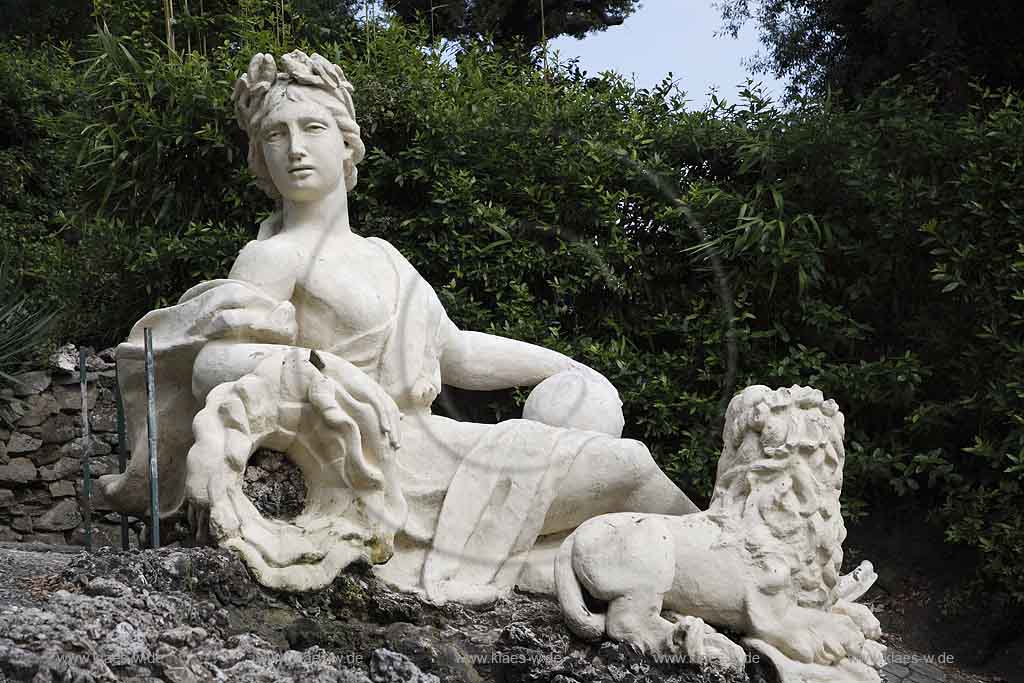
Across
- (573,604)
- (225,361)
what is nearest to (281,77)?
(225,361)

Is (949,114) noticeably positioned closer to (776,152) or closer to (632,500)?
(776,152)

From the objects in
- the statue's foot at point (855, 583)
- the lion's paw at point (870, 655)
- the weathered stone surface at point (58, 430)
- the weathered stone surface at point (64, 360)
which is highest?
the weathered stone surface at point (64, 360)

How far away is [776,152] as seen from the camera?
24.6ft

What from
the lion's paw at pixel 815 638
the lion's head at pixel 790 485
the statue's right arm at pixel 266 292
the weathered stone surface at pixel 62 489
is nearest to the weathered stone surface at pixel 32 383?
the weathered stone surface at pixel 62 489

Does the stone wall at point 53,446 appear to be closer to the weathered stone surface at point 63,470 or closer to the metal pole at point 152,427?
the weathered stone surface at point 63,470

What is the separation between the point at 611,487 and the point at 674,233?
2.83 m

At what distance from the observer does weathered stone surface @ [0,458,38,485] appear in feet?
25.8

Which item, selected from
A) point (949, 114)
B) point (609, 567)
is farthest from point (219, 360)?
point (949, 114)

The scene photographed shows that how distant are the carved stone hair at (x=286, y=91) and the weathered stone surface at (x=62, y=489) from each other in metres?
3.22

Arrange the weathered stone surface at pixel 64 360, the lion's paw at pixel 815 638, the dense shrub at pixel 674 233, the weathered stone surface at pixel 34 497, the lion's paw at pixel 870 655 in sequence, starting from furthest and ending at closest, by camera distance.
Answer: the weathered stone surface at pixel 64 360 → the weathered stone surface at pixel 34 497 → the dense shrub at pixel 674 233 → the lion's paw at pixel 870 655 → the lion's paw at pixel 815 638

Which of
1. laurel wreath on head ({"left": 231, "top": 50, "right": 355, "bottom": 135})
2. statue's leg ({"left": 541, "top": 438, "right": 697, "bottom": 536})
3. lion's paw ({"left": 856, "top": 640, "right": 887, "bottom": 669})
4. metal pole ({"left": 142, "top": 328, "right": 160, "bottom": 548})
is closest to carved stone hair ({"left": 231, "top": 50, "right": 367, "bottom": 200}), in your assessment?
laurel wreath on head ({"left": 231, "top": 50, "right": 355, "bottom": 135})

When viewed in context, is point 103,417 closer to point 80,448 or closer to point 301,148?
point 80,448

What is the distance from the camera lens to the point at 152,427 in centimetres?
466

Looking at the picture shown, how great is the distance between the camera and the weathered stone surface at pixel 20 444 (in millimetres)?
7898
